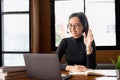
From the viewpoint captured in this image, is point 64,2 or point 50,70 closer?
point 50,70

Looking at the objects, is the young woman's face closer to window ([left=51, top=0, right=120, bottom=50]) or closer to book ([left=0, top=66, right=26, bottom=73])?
book ([left=0, top=66, right=26, bottom=73])

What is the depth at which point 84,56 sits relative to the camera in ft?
9.40

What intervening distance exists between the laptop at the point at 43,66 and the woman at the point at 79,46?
995 millimetres

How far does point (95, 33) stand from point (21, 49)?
164 cm

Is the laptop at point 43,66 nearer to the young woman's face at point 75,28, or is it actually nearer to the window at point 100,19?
the young woman's face at point 75,28

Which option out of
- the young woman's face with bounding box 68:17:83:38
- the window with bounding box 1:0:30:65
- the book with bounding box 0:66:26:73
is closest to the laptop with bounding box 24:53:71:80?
the book with bounding box 0:66:26:73

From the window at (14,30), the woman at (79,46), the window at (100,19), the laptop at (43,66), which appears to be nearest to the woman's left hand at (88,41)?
the woman at (79,46)

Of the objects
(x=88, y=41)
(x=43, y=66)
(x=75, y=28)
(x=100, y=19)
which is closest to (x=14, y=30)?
(x=100, y=19)

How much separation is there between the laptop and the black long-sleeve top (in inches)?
40.5

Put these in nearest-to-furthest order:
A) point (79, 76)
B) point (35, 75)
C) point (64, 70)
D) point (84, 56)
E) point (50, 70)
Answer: point (50, 70), point (35, 75), point (79, 76), point (64, 70), point (84, 56)

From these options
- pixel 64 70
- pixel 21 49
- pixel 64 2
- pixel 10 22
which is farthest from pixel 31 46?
pixel 64 70

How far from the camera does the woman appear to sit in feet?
9.25

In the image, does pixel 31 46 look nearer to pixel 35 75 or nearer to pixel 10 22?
pixel 10 22

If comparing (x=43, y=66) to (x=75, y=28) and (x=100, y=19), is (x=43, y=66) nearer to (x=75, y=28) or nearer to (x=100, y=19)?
(x=75, y=28)
